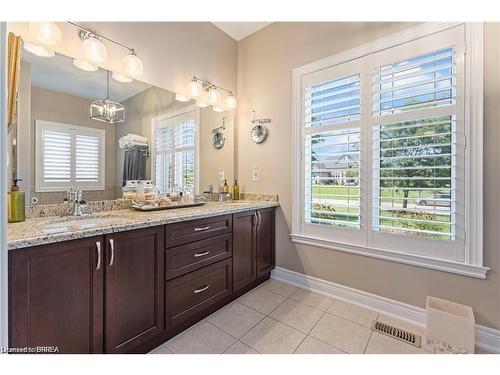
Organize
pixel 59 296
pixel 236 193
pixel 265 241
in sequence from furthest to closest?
pixel 236 193 < pixel 265 241 < pixel 59 296

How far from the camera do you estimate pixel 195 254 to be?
1751mm

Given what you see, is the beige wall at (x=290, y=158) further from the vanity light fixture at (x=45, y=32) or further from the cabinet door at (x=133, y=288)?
the vanity light fixture at (x=45, y=32)

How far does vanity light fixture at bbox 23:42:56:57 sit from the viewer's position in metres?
1.49

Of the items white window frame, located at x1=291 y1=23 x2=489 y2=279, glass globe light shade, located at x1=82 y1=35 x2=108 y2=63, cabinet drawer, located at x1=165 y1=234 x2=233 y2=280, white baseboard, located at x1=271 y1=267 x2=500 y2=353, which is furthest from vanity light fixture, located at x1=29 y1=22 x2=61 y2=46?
white baseboard, located at x1=271 y1=267 x2=500 y2=353

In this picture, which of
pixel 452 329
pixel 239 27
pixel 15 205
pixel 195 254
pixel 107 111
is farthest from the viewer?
pixel 239 27

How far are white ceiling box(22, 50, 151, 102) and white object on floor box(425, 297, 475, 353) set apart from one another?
289cm

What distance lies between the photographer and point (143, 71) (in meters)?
2.04

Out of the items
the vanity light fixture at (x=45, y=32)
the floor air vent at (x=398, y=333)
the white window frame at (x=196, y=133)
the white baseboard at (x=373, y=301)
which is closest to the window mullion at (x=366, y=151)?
the white baseboard at (x=373, y=301)

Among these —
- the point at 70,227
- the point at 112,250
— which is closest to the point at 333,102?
the point at 112,250

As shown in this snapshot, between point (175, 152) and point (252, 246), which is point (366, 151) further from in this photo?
point (175, 152)

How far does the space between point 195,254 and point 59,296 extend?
2.67 feet

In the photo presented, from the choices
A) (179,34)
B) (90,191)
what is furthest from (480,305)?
(179,34)

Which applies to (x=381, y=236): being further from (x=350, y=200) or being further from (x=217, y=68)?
Result: (x=217, y=68)
